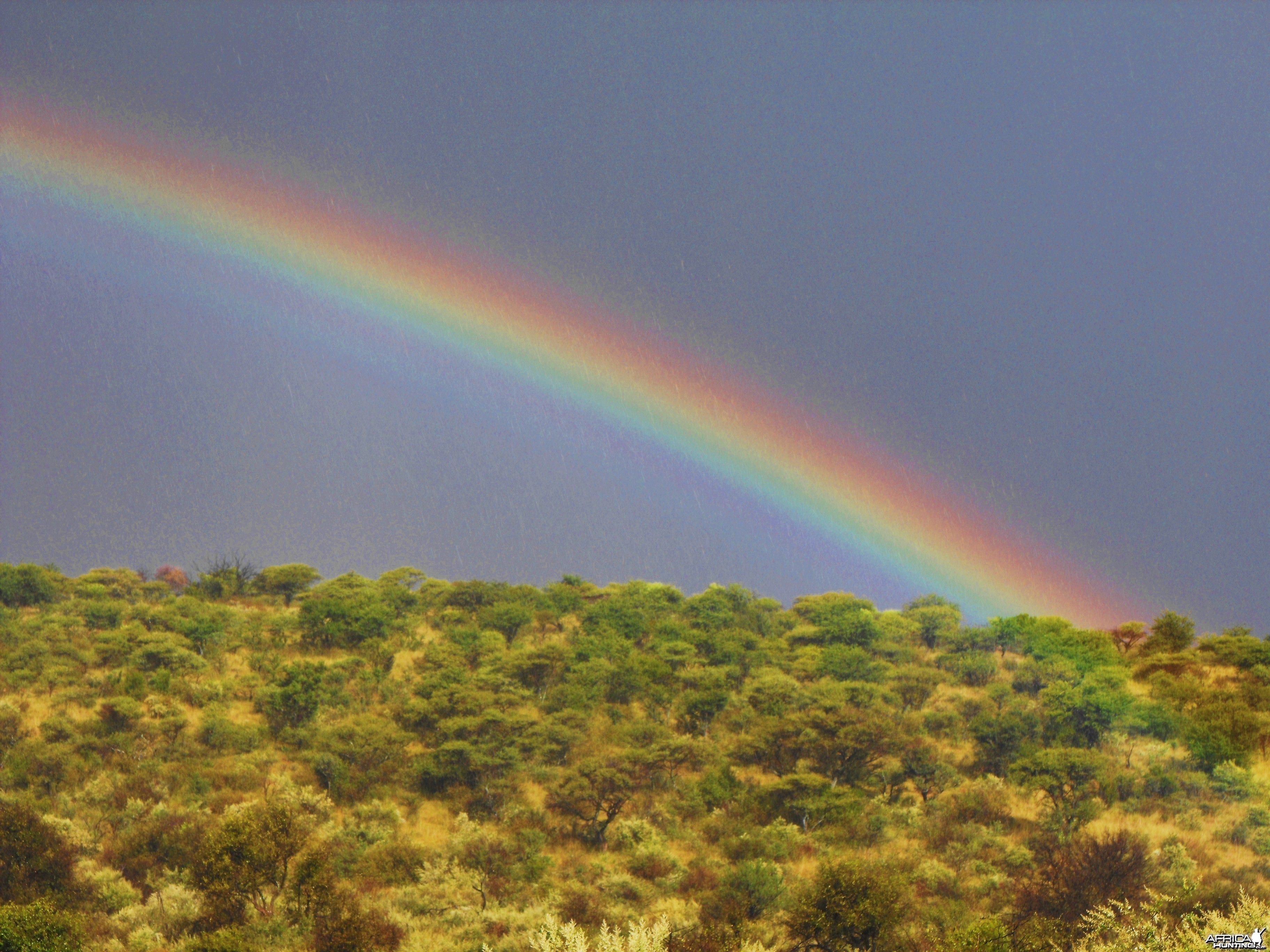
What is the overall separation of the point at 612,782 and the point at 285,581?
54119 millimetres

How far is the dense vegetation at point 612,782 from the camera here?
25.1 m

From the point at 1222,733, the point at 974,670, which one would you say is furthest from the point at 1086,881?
the point at 974,670

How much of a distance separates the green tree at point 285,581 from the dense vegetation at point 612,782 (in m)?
14.7

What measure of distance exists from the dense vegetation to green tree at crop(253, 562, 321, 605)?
14.7m

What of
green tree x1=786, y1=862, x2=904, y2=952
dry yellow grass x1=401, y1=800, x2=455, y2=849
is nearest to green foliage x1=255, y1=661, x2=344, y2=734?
dry yellow grass x1=401, y1=800, x2=455, y2=849

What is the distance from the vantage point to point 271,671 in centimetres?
4959

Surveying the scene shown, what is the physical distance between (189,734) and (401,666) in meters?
14.3

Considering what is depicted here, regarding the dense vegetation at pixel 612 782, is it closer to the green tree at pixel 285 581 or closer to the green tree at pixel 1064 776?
the green tree at pixel 1064 776

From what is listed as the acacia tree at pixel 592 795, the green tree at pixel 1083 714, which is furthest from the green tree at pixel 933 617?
the acacia tree at pixel 592 795

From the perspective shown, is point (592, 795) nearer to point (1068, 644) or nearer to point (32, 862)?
point (32, 862)

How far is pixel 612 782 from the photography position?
3566cm

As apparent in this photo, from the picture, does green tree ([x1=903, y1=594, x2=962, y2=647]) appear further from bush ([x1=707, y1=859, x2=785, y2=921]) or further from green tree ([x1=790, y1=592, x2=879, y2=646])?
bush ([x1=707, y1=859, x2=785, y2=921])

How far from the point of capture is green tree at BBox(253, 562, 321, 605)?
79.2m

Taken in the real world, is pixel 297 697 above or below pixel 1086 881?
below
